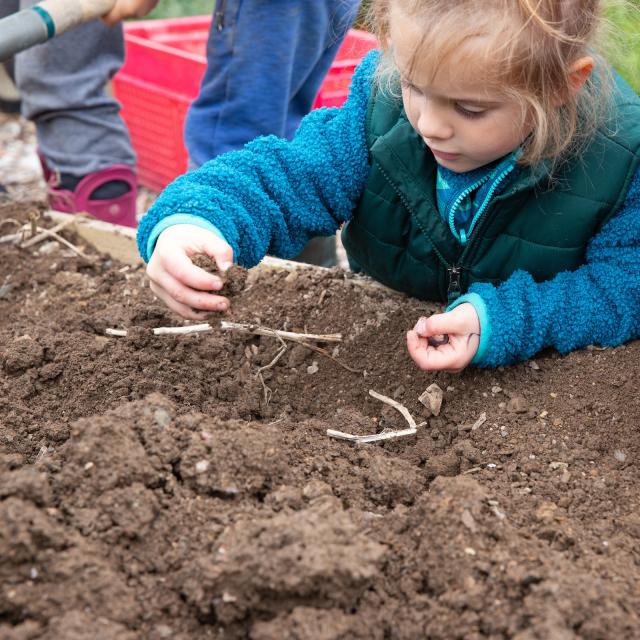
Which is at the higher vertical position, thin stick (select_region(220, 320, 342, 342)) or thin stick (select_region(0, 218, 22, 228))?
thin stick (select_region(220, 320, 342, 342))

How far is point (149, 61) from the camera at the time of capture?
168 inches

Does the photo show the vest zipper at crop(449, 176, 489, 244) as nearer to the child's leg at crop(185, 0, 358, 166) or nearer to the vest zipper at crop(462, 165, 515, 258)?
the vest zipper at crop(462, 165, 515, 258)

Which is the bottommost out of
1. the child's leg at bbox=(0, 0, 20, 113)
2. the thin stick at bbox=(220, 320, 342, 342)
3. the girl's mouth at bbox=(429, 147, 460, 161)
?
the child's leg at bbox=(0, 0, 20, 113)

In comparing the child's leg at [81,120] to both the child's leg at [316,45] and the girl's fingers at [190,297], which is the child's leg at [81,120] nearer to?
the child's leg at [316,45]

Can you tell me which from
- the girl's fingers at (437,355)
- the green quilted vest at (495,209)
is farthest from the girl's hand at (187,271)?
the green quilted vest at (495,209)

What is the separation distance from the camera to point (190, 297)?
179 centimetres

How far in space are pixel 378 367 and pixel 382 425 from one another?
0.77ft

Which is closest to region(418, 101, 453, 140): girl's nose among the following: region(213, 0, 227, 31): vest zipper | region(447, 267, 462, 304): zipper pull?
region(447, 267, 462, 304): zipper pull

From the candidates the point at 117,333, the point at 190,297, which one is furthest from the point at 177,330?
the point at 190,297

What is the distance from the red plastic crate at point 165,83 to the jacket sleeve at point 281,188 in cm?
152

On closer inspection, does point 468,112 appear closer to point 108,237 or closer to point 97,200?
point 108,237

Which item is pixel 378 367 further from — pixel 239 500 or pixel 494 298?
pixel 239 500

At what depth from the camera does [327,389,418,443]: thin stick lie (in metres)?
1.77

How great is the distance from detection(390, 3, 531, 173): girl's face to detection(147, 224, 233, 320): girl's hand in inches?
21.2
